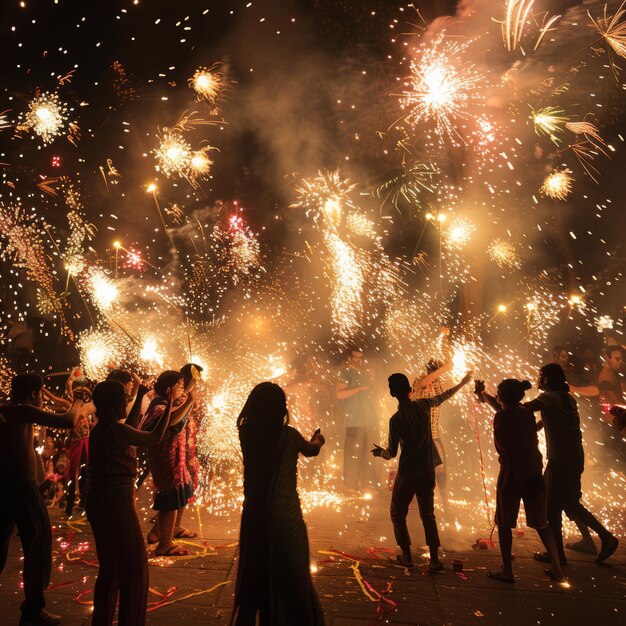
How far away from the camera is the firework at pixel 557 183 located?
1502 centimetres

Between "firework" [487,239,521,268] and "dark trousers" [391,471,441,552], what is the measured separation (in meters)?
13.7

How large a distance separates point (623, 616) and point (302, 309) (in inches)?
419

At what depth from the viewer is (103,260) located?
12.4 m

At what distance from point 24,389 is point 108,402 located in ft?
3.34

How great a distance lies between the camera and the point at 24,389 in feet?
11.7

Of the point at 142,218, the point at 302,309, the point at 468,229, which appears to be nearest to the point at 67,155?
the point at 142,218

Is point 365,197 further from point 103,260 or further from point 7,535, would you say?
point 7,535

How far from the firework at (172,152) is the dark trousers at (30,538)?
8.59 meters

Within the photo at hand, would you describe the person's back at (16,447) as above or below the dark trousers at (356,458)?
above

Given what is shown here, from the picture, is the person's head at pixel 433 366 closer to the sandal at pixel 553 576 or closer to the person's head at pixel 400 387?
Answer: the person's head at pixel 400 387

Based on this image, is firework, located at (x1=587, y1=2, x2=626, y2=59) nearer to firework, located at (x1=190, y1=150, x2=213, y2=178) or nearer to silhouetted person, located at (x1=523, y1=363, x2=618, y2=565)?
silhouetted person, located at (x1=523, y1=363, x2=618, y2=565)

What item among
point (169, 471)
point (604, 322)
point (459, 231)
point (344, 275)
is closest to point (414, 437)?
point (169, 471)

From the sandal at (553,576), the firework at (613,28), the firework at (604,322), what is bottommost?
the sandal at (553,576)

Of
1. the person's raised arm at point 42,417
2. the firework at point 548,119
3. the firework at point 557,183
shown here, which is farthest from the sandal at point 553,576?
the firework at point 557,183
